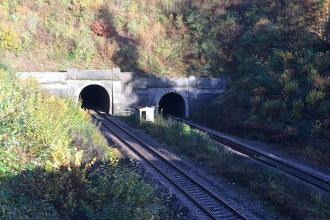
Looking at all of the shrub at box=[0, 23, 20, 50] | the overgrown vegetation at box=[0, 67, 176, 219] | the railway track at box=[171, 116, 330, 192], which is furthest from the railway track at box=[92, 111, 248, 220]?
the shrub at box=[0, 23, 20, 50]

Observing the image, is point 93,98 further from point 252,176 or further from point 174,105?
point 252,176

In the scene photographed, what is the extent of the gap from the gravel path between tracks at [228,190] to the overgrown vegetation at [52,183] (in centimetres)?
224

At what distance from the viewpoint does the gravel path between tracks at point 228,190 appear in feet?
40.9

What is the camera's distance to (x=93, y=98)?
39.7 m

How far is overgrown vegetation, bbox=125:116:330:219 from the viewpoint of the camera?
12.8m

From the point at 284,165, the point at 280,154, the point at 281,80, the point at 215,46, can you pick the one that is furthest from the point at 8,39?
the point at 284,165

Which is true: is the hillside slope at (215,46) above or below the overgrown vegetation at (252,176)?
above

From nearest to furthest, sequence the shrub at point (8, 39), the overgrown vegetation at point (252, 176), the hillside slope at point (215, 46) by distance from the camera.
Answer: the overgrown vegetation at point (252, 176)
the hillside slope at point (215, 46)
the shrub at point (8, 39)

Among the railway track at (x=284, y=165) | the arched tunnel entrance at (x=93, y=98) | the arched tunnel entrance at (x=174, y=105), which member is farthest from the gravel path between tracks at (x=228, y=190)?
the arched tunnel entrance at (x=93, y=98)

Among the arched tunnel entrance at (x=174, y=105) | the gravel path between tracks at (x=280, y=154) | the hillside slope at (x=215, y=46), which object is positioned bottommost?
the gravel path between tracks at (x=280, y=154)

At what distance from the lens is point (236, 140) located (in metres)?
23.9

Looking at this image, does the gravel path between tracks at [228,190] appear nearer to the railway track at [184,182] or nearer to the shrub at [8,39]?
the railway track at [184,182]

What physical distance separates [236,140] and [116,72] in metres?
13.0

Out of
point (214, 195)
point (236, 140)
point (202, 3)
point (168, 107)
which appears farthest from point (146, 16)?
point (214, 195)
